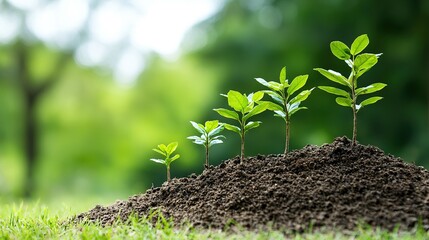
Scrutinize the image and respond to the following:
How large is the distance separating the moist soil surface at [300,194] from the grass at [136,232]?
10 centimetres

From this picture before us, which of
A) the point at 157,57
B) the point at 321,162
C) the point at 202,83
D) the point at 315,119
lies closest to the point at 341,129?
the point at 315,119

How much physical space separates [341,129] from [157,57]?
635cm

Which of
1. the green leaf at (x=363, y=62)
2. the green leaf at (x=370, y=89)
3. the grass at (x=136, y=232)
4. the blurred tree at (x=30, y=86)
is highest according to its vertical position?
the blurred tree at (x=30, y=86)

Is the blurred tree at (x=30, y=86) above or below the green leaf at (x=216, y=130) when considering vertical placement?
above

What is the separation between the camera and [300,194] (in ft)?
12.1

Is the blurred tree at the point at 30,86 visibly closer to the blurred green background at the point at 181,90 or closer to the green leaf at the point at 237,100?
the blurred green background at the point at 181,90

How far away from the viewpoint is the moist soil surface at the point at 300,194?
347 centimetres

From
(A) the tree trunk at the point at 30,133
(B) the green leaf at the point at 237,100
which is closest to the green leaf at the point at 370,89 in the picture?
(B) the green leaf at the point at 237,100

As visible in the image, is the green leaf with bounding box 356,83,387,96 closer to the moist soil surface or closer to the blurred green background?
the moist soil surface

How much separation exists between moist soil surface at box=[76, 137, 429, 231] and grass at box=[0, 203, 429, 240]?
0.33ft

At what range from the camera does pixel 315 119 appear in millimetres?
12680

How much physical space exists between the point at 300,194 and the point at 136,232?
105 cm

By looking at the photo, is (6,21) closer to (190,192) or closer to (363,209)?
(190,192)

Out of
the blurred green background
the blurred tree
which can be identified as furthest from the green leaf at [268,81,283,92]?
the blurred tree
